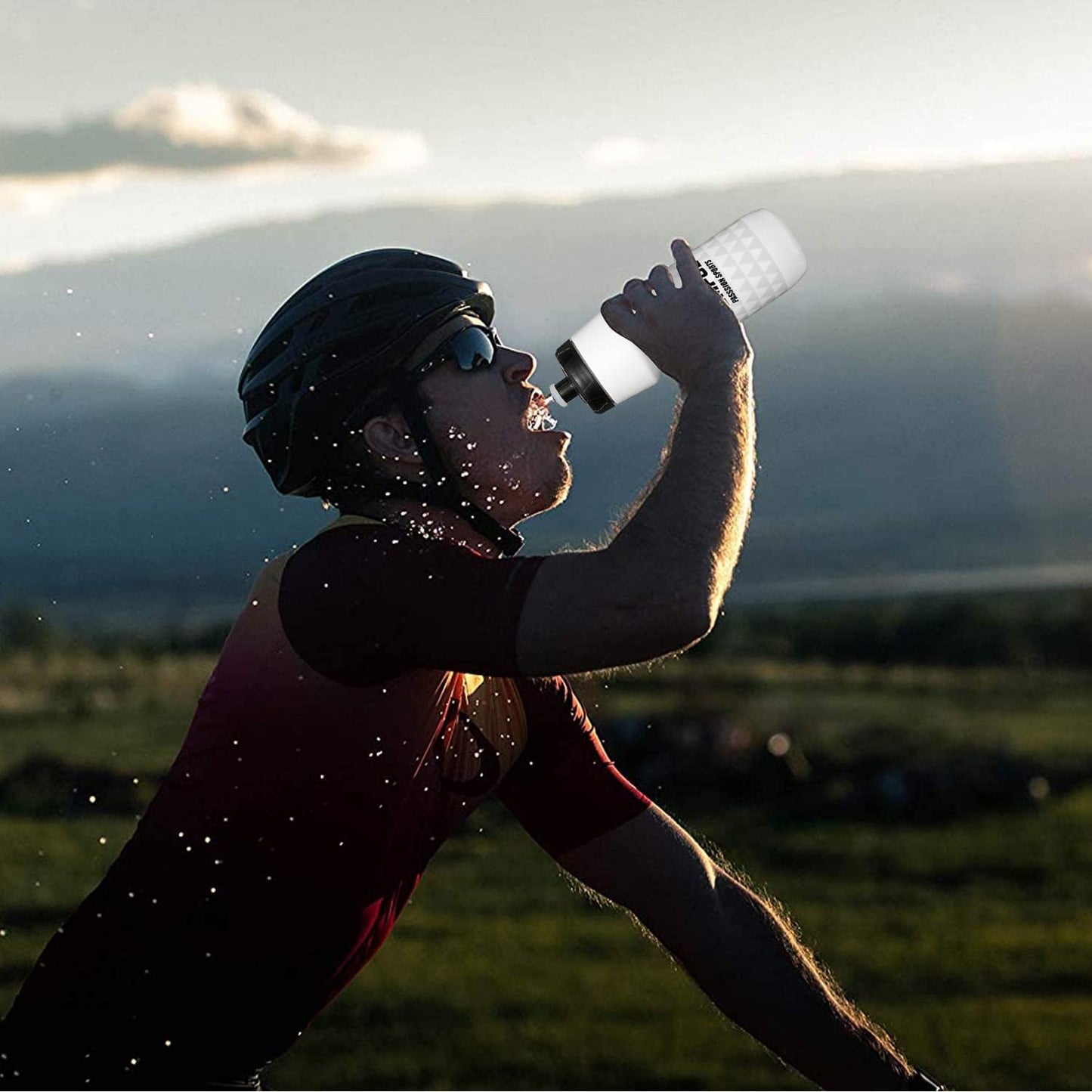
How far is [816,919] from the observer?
17875mm

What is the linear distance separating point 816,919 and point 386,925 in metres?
14.4

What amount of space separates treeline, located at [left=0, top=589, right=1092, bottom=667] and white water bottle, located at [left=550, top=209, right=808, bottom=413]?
1495 inches

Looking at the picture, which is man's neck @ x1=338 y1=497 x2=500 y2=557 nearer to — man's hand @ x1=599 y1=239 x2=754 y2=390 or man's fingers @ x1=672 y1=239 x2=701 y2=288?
man's hand @ x1=599 y1=239 x2=754 y2=390

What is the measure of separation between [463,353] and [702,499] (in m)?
0.74

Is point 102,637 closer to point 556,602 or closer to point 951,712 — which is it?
point 951,712

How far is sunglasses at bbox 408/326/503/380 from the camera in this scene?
12.9 ft

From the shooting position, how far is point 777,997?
429 centimetres

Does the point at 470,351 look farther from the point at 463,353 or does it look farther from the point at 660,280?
the point at 660,280

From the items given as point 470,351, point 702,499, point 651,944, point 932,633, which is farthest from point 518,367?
point 932,633

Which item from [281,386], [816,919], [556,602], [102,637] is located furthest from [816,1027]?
[102,637]

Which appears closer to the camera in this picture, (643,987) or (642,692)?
(643,987)

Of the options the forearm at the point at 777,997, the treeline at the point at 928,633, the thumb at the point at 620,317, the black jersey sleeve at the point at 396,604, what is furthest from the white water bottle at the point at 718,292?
the treeline at the point at 928,633

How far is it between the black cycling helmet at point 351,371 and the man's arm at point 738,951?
2.72ft

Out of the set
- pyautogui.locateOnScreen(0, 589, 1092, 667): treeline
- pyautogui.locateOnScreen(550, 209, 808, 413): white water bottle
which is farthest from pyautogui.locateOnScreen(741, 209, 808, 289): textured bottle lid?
pyautogui.locateOnScreen(0, 589, 1092, 667): treeline
